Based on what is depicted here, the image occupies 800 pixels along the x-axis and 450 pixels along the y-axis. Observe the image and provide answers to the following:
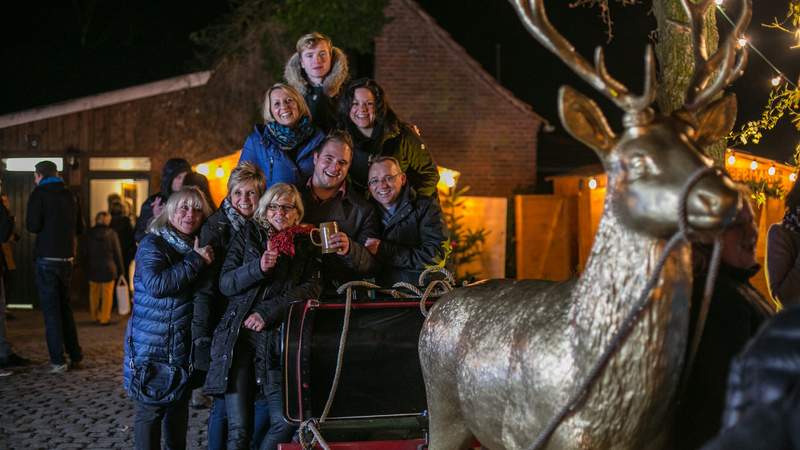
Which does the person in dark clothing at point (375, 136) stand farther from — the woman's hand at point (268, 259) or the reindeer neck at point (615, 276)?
the reindeer neck at point (615, 276)

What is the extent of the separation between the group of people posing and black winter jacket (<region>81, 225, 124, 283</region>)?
283 inches

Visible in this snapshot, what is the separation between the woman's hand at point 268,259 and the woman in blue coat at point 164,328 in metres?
0.54

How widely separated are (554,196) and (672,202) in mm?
12828

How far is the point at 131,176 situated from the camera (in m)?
15.1

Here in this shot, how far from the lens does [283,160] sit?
5.56 metres

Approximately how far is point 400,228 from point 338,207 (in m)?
0.41

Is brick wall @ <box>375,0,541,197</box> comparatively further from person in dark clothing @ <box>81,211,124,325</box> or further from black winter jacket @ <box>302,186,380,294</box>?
black winter jacket @ <box>302,186,380,294</box>

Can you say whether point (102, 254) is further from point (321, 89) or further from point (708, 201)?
point (708, 201)

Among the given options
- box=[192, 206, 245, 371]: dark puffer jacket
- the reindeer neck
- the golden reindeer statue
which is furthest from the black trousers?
the reindeer neck

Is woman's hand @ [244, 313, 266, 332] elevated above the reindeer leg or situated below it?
above

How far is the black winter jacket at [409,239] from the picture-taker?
499 centimetres

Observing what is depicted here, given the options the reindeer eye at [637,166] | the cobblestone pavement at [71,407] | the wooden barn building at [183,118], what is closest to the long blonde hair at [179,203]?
the cobblestone pavement at [71,407]

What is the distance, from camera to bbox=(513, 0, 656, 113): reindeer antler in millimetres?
2305

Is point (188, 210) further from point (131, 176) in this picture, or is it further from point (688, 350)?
point (131, 176)
